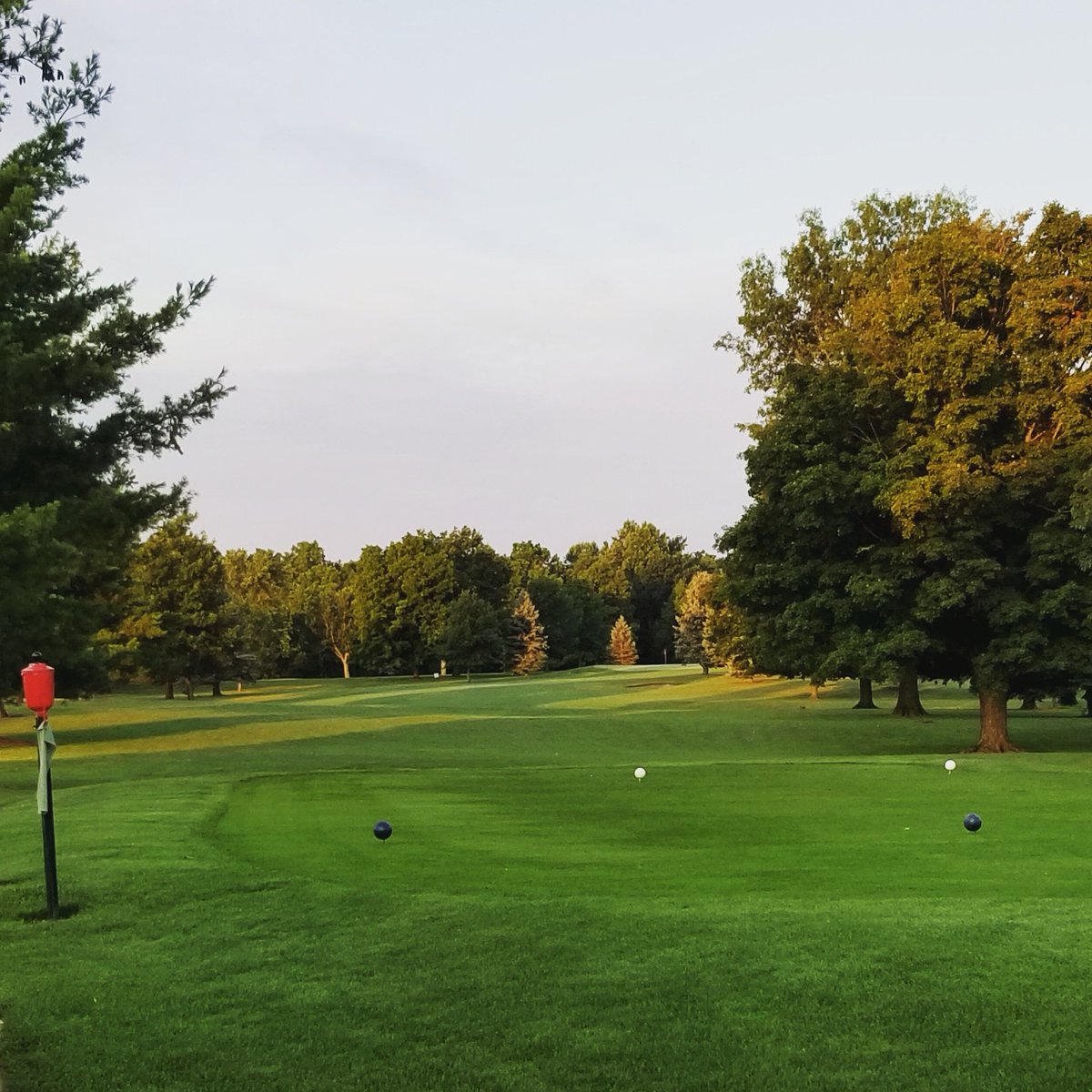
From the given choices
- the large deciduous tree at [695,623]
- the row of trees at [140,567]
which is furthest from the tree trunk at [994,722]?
the large deciduous tree at [695,623]

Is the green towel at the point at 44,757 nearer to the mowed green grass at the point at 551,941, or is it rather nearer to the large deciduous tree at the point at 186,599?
the mowed green grass at the point at 551,941

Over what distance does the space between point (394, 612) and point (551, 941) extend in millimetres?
102360

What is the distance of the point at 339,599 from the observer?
11569 centimetres

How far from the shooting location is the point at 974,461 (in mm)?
27781

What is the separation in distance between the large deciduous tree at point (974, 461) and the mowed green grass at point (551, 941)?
941 cm

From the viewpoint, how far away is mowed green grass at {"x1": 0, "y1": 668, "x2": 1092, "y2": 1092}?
5680mm

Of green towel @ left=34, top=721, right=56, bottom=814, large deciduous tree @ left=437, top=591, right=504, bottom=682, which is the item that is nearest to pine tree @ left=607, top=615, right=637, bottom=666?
large deciduous tree @ left=437, top=591, right=504, bottom=682

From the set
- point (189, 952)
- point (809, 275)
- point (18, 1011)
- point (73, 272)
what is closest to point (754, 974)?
point (189, 952)

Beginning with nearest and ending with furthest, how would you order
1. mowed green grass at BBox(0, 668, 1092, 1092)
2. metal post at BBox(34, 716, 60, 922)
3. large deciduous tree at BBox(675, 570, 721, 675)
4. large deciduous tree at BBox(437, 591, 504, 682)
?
mowed green grass at BBox(0, 668, 1092, 1092), metal post at BBox(34, 716, 60, 922), large deciduous tree at BBox(437, 591, 504, 682), large deciduous tree at BBox(675, 570, 721, 675)

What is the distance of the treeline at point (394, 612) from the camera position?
234 feet

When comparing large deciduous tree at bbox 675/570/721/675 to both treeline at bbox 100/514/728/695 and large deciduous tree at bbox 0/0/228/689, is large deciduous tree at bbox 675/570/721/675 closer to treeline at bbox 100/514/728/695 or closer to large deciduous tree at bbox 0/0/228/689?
treeline at bbox 100/514/728/695

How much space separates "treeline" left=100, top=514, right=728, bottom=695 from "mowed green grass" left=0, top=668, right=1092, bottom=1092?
3998cm

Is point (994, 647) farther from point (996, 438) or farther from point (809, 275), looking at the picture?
point (809, 275)

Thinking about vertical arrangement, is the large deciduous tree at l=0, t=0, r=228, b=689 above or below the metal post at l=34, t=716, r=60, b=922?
above
